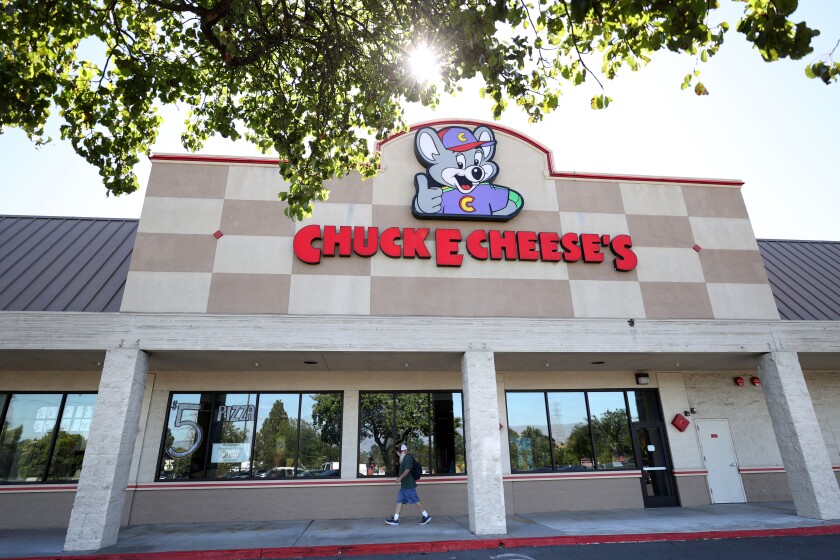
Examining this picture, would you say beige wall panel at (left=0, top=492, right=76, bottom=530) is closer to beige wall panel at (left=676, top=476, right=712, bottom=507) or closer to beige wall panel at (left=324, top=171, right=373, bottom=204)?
beige wall panel at (left=324, top=171, right=373, bottom=204)

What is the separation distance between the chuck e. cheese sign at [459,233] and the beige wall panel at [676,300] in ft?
2.96

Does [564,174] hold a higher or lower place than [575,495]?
higher

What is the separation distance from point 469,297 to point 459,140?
4.72 meters

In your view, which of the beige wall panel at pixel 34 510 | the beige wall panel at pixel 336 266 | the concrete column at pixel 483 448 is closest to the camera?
the concrete column at pixel 483 448

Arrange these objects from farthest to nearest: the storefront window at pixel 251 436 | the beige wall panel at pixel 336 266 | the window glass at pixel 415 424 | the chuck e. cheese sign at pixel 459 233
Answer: the window glass at pixel 415 424, the storefront window at pixel 251 436, the chuck e. cheese sign at pixel 459 233, the beige wall panel at pixel 336 266

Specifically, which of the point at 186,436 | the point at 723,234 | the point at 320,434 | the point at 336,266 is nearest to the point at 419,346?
the point at 336,266

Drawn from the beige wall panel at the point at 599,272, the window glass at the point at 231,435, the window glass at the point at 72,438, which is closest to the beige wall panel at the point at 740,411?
the beige wall panel at the point at 599,272

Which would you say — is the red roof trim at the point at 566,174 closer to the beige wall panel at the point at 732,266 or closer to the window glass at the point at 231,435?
the beige wall panel at the point at 732,266

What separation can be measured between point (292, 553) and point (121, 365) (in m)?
5.45

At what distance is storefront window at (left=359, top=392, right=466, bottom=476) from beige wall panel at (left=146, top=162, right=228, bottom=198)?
23.0 feet

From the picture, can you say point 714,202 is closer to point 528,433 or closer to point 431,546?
point 528,433

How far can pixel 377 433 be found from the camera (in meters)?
13.7

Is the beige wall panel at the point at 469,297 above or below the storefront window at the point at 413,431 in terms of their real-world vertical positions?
above

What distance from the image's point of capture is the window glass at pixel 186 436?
12875 mm
